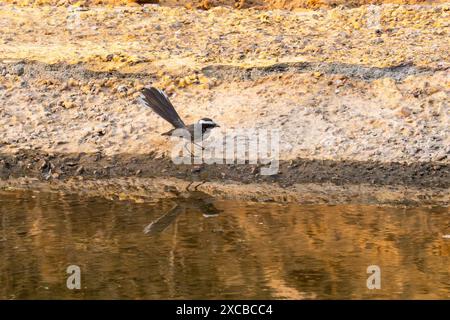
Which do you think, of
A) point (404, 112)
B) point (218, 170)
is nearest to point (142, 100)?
point (218, 170)

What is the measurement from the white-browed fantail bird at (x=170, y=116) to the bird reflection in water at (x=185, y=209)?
910mm

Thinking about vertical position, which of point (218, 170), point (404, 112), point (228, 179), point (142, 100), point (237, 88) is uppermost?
point (237, 88)

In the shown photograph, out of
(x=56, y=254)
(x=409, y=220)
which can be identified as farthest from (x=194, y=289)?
(x=409, y=220)

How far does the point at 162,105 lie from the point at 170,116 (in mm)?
174

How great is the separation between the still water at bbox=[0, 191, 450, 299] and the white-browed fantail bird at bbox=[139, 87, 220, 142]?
1.09 m

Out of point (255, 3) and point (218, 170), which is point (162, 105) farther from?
point (255, 3)

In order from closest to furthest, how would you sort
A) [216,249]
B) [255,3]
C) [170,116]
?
[216,249], [170,116], [255,3]

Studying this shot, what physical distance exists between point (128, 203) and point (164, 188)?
2.77ft

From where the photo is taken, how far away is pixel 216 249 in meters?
9.97

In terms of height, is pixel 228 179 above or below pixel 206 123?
below

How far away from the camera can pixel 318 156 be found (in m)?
13.0
